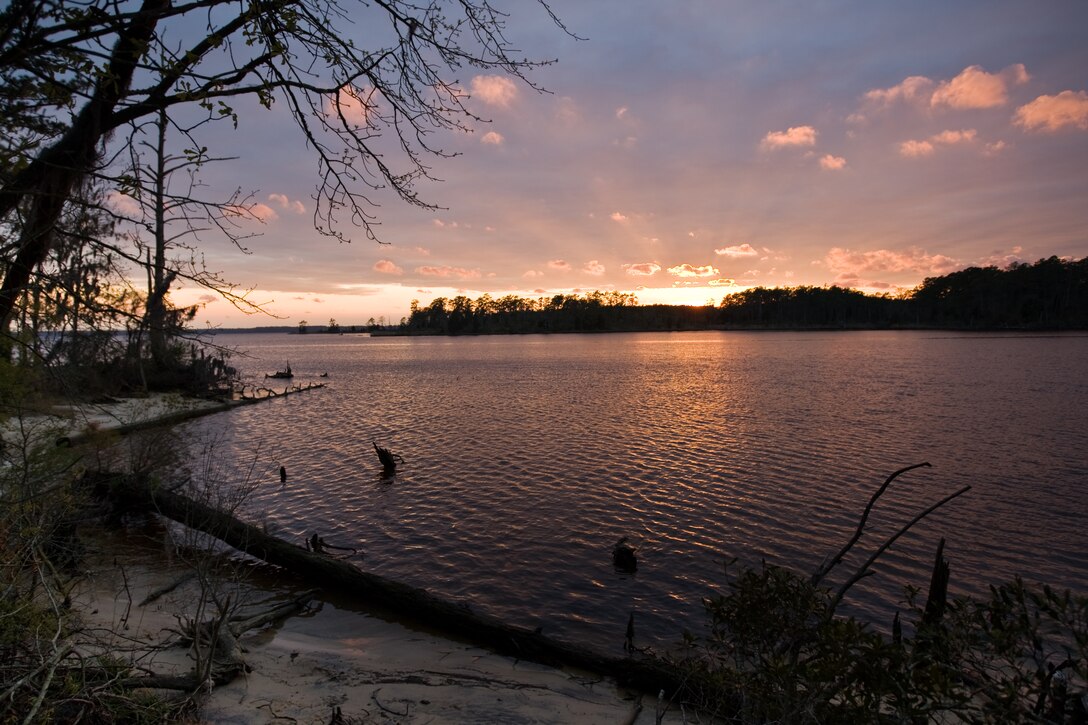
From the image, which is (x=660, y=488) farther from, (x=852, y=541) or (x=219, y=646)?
(x=219, y=646)

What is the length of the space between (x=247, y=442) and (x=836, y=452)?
1145 inches

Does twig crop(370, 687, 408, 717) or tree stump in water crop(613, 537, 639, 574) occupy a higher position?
twig crop(370, 687, 408, 717)

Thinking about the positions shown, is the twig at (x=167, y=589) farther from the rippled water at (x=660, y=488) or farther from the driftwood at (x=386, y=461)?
the driftwood at (x=386, y=461)

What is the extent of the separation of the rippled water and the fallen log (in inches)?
48.1

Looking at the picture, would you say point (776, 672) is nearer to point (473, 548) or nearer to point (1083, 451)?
point (473, 548)

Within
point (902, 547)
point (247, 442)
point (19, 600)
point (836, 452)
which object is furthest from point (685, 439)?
point (19, 600)

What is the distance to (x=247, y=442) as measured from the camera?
27766mm

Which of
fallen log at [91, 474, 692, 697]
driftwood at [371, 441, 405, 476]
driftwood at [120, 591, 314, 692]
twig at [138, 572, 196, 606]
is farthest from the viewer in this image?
driftwood at [371, 441, 405, 476]

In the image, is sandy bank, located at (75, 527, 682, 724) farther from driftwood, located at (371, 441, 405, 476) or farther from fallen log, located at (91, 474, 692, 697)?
driftwood, located at (371, 441, 405, 476)

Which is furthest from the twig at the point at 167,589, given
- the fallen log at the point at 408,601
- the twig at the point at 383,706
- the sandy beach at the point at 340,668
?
the twig at the point at 383,706

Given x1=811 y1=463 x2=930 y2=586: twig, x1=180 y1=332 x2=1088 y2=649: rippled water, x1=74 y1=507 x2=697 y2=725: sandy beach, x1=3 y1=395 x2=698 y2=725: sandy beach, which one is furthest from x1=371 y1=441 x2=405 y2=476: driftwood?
x1=811 y1=463 x2=930 y2=586: twig

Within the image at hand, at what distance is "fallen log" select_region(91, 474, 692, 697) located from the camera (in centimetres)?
838

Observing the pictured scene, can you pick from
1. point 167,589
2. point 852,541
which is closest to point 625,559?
point 852,541

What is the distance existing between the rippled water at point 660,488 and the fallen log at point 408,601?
122cm
